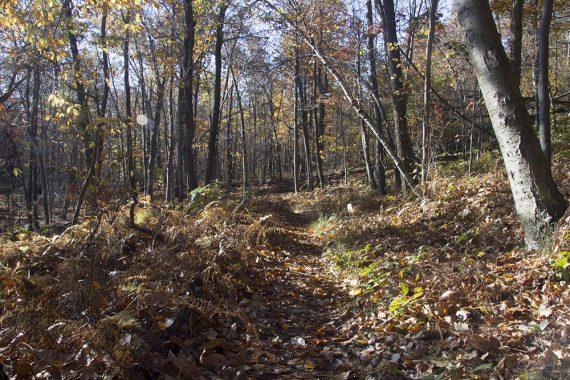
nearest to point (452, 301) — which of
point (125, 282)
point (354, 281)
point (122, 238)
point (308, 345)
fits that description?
point (308, 345)

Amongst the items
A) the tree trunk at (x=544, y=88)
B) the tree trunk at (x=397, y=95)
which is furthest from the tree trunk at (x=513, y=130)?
the tree trunk at (x=397, y=95)

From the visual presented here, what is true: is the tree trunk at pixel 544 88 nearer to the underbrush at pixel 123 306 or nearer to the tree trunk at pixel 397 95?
the tree trunk at pixel 397 95

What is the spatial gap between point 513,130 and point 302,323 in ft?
10.9

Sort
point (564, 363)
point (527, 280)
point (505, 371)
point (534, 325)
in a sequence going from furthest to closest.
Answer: point (527, 280)
point (534, 325)
point (505, 371)
point (564, 363)

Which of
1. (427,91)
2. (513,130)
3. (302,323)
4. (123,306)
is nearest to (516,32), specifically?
(427,91)

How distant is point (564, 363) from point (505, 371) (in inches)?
14.9

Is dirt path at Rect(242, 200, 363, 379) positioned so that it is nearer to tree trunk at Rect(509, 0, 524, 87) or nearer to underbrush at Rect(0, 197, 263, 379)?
underbrush at Rect(0, 197, 263, 379)

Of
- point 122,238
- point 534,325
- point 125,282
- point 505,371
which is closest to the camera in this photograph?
point 505,371

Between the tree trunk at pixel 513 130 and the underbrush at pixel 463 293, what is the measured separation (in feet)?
1.08

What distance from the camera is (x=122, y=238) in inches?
227

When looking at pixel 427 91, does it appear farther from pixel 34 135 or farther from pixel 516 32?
pixel 34 135

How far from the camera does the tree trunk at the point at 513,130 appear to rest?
182 inches

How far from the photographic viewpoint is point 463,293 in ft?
13.7

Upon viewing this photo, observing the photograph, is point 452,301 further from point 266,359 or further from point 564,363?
point 266,359
